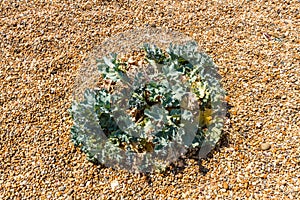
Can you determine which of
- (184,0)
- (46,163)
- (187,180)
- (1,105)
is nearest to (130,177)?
(187,180)

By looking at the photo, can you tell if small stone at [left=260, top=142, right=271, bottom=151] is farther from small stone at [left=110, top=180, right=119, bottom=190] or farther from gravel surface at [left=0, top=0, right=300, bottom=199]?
small stone at [left=110, top=180, right=119, bottom=190]

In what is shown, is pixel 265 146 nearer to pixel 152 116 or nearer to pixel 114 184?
pixel 152 116

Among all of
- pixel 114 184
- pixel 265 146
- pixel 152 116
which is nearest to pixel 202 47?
pixel 152 116

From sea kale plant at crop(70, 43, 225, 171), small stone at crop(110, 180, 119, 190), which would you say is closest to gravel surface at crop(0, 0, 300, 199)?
small stone at crop(110, 180, 119, 190)

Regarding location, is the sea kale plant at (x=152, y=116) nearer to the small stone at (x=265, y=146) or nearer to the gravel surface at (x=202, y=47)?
the gravel surface at (x=202, y=47)

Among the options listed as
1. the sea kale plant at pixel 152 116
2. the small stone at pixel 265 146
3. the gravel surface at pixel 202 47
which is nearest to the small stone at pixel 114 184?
the gravel surface at pixel 202 47

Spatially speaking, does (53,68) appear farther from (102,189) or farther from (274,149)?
(274,149)
